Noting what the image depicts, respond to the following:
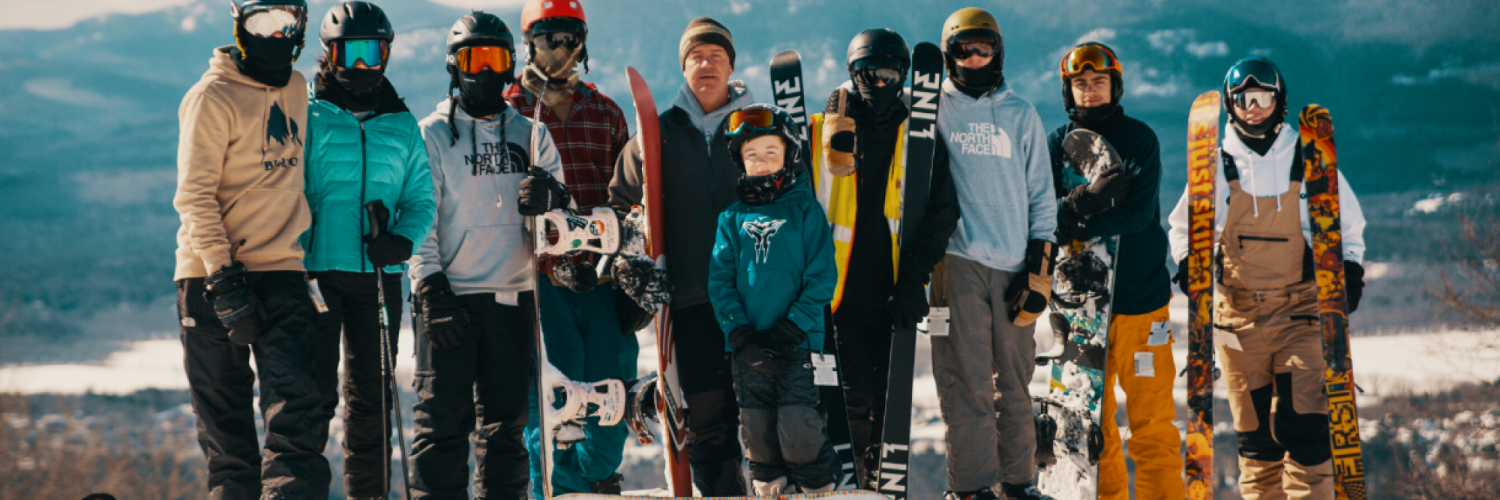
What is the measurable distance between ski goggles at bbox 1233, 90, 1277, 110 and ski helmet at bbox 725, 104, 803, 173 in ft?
7.71

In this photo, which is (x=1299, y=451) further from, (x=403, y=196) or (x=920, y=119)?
(x=403, y=196)

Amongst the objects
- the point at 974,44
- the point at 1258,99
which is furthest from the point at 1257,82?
the point at 974,44

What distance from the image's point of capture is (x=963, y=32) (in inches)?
160

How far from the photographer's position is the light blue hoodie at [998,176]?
156 inches

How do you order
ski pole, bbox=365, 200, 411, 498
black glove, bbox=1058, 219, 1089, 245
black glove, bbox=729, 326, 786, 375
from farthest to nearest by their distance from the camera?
black glove, bbox=1058, 219, 1089, 245
ski pole, bbox=365, 200, 411, 498
black glove, bbox=729, 326, 786, 375

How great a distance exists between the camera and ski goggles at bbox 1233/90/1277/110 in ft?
14.5

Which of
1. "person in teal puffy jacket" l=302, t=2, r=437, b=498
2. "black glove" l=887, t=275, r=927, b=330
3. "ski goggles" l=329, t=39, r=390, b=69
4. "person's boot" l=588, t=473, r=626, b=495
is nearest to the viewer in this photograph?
"person in teal puffy jacket" l=302, t=2, r=437, b=498

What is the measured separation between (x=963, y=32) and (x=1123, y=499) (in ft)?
7.22

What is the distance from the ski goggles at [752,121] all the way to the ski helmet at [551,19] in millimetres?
1031

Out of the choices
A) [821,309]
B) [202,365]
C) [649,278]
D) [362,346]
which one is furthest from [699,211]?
[202,365]

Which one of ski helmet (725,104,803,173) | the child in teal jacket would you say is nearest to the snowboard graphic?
the child in teal jacket

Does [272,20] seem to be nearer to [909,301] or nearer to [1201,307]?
[909,301]

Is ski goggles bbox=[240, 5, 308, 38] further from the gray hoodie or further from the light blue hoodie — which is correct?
the light blue hoodie

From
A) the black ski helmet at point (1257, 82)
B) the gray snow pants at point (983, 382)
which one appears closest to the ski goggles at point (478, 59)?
the gray snow pants at point (983, 382)
